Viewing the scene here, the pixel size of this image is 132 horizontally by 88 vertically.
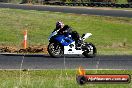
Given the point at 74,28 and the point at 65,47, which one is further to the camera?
the point at 74,28

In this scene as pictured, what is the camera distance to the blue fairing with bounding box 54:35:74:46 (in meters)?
19.2

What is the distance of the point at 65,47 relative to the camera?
1944 centimetres

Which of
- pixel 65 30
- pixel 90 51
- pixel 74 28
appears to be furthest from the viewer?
pixel 74 28

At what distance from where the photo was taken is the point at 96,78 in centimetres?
836

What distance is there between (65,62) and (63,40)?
6.26 feet

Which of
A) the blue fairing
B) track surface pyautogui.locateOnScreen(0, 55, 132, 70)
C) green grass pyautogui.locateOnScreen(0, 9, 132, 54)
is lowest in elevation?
green grass pyautogui.locateOnScreen(0, 9, 132, 54)

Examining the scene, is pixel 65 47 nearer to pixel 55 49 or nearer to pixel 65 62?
pixel 55 49

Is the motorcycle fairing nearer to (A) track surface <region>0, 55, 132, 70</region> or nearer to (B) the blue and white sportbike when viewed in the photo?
(B) the blue and white sportbike

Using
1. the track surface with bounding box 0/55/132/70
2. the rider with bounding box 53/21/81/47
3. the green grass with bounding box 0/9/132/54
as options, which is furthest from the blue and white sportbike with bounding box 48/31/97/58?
the green grass with bounding box 0/9/132/54

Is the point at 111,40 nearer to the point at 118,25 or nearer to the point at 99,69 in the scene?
the point at 118,25

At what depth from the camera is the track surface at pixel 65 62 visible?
16.5 meters

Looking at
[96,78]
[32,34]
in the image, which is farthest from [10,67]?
[32,34]

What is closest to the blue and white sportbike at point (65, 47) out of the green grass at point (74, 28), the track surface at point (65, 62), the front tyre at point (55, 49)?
the front tyre at point (55, 49)

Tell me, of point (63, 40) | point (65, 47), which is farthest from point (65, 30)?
point (65, 47)
